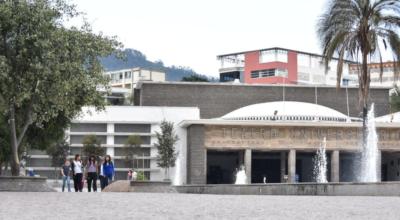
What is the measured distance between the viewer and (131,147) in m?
74.0

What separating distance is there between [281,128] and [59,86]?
4495 cm

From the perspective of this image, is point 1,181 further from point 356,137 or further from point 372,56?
point 356,137

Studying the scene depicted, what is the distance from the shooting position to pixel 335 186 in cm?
2289

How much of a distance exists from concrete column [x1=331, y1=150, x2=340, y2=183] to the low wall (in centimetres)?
4336

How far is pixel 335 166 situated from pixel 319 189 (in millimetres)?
46309

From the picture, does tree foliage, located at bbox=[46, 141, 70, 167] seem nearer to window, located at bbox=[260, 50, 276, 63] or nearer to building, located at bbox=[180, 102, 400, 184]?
building, located at bbox=[180, 102, 400, 184]

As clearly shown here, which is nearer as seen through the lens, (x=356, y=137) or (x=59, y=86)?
(x=59, y=86)

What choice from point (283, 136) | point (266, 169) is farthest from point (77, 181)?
point (266, 169)

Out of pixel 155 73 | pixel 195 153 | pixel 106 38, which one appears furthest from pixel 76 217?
pixel 155 73

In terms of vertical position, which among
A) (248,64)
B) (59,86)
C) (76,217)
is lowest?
(76,217)

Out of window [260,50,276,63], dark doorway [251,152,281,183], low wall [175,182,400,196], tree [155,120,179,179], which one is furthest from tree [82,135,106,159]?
window [260,50,276,63]

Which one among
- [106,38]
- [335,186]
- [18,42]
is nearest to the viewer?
[335,186]

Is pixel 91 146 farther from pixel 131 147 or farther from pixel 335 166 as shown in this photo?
pixel 335 166

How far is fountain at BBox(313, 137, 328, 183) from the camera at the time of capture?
68262mm
